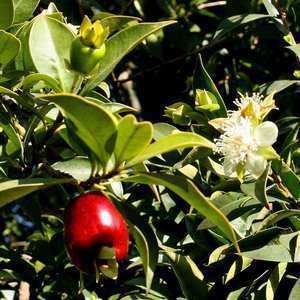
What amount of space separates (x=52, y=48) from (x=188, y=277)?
49cm

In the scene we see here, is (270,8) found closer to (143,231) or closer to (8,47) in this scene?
(8,47)

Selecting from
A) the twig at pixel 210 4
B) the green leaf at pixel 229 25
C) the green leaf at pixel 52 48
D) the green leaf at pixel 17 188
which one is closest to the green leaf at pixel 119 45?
the green leaf at pixel 52 48

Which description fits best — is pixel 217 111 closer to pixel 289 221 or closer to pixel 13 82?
pixel 289 221

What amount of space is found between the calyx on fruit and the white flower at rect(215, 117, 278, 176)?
29 centimetres

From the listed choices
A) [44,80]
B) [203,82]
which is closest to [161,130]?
[203,82]

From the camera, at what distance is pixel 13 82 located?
1.38 meters

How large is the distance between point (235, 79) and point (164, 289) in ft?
3.27

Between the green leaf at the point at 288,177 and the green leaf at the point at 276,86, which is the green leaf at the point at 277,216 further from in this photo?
the green leaf at the point at 276,86

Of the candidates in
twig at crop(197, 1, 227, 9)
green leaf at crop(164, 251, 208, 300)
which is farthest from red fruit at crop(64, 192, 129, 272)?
twig at crop(197, 1, 227, 9)

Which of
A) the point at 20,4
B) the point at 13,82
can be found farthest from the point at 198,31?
the point at 13,82

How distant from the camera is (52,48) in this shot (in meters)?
1.26

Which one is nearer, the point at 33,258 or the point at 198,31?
the point at 33,258

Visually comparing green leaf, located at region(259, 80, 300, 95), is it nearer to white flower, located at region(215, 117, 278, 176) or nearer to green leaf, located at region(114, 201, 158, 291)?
white flower, located at region(215, 117, 278, 176)

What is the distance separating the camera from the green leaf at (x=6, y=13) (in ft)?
4.29
